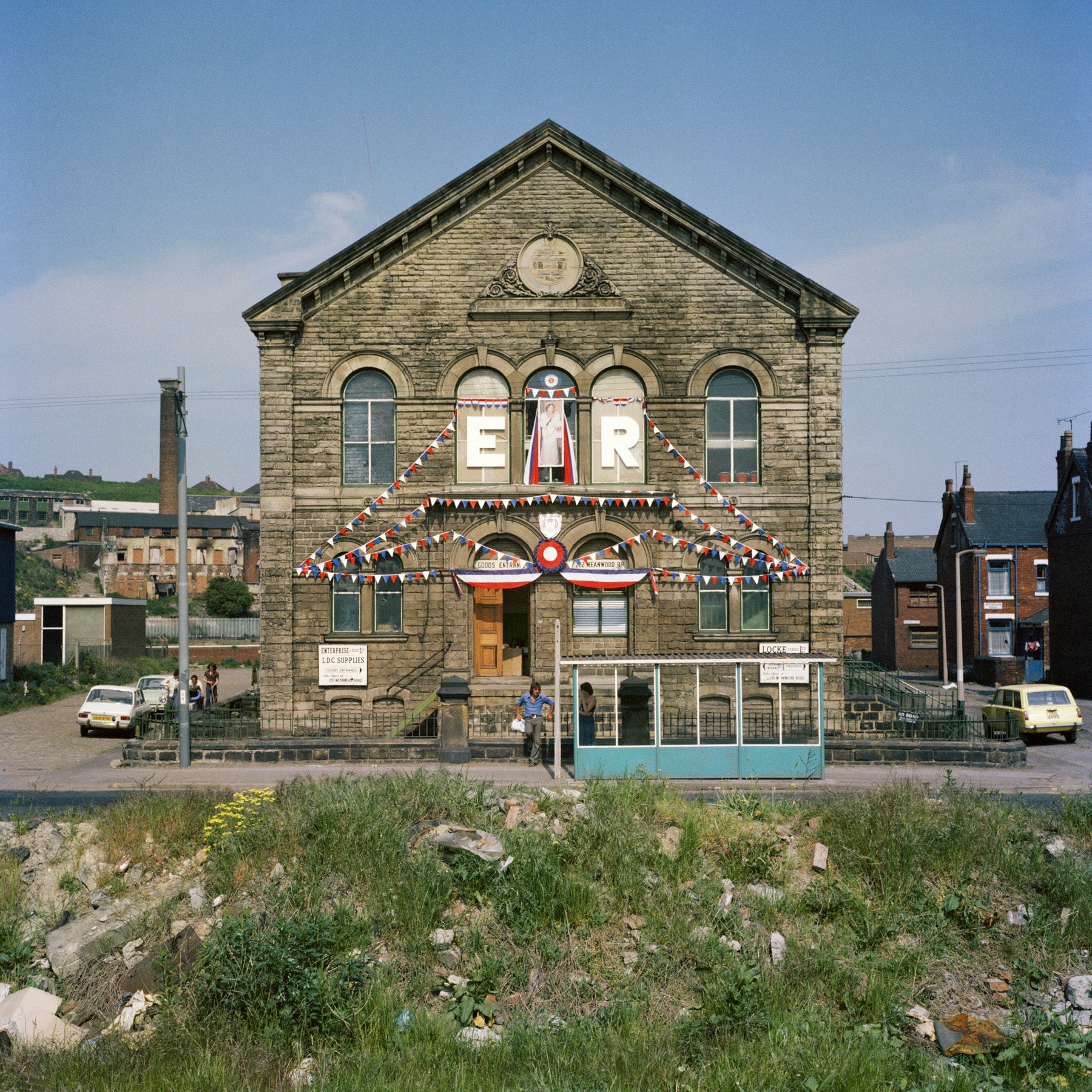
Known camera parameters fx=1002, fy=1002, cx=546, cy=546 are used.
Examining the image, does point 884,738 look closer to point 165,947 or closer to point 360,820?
point 360,820

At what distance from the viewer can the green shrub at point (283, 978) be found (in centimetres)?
1050

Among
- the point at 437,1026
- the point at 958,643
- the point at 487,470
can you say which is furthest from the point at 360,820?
the point at 958,643

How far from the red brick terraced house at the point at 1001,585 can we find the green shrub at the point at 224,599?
48438 millimetres

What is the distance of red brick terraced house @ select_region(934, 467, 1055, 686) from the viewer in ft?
163

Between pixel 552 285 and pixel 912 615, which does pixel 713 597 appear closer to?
pixel 552 285

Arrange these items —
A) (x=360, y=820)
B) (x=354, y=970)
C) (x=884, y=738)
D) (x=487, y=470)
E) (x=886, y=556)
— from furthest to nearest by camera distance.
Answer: (x=886, y=556) < (x=487, y=470) < (x=884, y=738) < (x=360, y=820) < (x=354, y=970)

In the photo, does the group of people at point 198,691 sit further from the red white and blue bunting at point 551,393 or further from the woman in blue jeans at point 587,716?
the red white and blue bunting at point 551,393

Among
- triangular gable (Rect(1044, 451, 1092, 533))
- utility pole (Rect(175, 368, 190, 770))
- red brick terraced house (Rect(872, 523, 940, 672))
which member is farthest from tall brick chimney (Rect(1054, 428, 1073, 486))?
utility pole (Rect(175, 368, 190, 770))

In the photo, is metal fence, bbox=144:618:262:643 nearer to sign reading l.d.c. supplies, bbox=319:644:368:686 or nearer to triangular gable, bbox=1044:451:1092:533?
sign reading l.d.c. supplies, bbox=319:644:368:686

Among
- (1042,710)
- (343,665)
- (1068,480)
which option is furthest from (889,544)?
(343,665)

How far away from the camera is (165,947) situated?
452 inches

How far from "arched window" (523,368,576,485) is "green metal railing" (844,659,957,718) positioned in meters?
8.97

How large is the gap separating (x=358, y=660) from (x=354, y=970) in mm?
13433

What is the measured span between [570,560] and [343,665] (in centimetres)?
601
